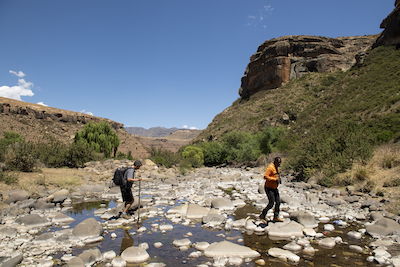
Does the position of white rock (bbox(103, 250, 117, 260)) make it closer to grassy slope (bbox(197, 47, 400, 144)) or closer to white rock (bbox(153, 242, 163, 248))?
white rock (bbox(153, 242, 163, 248))

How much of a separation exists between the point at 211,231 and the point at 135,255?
2355 mm

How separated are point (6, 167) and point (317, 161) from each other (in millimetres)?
16619

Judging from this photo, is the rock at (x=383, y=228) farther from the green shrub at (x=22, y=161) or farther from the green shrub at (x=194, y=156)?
the green shrub at (x=194, y=156)

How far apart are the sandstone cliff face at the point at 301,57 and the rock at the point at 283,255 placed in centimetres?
6578

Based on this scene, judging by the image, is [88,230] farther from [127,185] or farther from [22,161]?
[22,161]

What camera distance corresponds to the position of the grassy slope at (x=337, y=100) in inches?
1006

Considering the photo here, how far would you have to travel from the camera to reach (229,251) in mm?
4891

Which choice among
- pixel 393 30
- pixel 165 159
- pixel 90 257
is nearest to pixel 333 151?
pixel 90 257

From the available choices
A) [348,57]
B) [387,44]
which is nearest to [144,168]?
[387,44]

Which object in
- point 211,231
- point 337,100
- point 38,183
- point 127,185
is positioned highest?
point 337,100

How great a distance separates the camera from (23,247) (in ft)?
16.4

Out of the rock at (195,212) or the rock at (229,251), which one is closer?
the rock at (229,251)

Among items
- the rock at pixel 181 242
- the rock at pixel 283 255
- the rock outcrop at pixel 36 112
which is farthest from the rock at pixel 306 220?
the rock outcrop at pixel 36 112

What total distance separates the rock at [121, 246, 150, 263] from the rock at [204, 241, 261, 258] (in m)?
1.23
